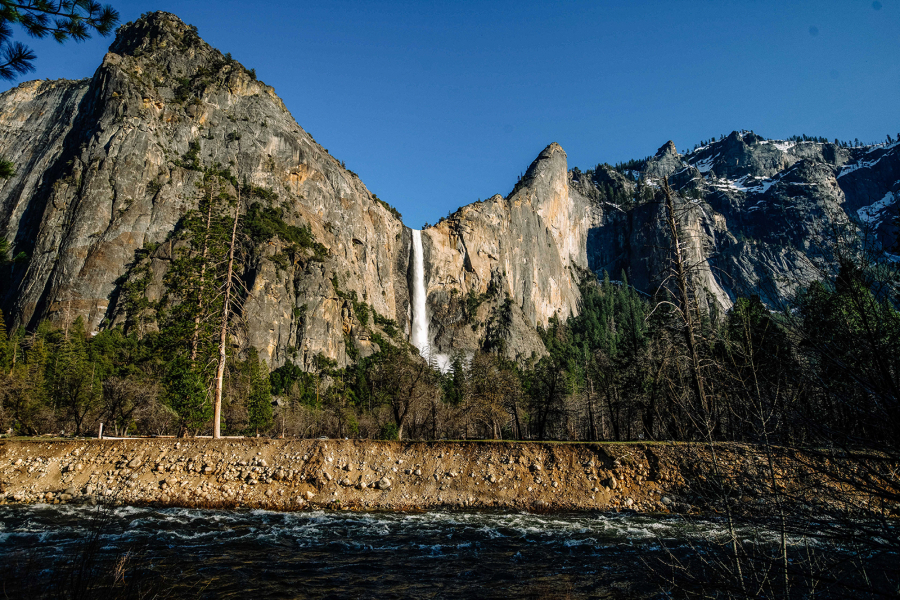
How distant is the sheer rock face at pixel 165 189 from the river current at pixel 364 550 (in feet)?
163

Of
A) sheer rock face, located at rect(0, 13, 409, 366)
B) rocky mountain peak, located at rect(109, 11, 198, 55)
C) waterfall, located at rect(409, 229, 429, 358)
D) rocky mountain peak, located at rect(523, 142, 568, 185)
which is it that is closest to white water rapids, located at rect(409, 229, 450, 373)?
waterfall, located at rect(409, 229, 429, 358)

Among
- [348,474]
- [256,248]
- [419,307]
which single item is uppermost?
[256,248]

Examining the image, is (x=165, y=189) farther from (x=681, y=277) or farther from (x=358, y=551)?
(x=681, y=277)

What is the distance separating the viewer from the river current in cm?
834

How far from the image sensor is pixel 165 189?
7919cm

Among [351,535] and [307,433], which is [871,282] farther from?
[307,433]

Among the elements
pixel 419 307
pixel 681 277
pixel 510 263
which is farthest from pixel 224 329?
pixel 510 263

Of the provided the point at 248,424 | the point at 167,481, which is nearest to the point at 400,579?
the point at 167,481

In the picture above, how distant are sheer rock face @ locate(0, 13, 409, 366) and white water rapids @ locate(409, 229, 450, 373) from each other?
3.33 meters

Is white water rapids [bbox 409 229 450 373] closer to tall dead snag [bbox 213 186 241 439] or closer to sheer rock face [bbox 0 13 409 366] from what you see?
sheer rock face [bbox 0 13 409 366]

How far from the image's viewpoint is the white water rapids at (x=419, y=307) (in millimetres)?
106250

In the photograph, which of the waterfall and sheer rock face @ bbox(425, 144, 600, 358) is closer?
the waterfall

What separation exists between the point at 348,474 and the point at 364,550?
5.85 m

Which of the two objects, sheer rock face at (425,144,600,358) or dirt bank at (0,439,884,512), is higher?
sheer rock face at (425,144,600,358)
